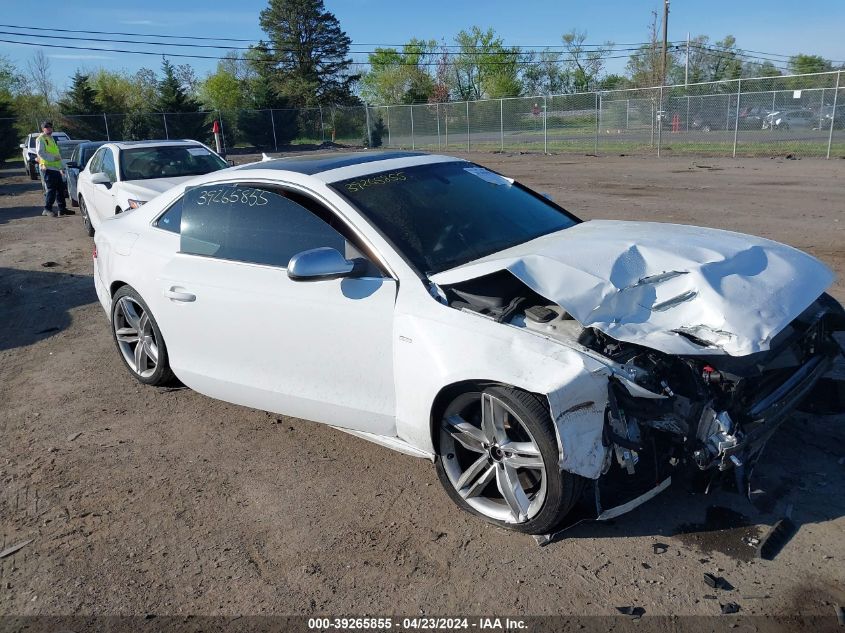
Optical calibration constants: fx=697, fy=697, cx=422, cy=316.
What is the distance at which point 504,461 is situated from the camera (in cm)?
322

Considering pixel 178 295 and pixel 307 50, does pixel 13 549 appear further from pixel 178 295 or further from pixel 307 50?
pixel 307 50

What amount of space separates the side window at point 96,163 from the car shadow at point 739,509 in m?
10.3

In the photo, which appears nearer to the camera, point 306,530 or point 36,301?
point 306,530

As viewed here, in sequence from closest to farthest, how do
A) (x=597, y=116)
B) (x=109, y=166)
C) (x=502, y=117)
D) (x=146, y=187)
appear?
(x=146, y=187)
(x=109, y=166)
(x=597, y=116)
(x=502, y=117)

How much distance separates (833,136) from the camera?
22266 mm

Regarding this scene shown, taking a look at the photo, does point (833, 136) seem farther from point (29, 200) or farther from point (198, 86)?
point (198, 86)

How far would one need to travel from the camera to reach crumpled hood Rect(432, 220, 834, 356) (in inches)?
120

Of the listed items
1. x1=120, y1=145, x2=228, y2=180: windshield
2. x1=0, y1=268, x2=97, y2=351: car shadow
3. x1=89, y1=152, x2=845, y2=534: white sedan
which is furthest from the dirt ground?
x1=120, y1=145, x2=228, y2=180: windshield

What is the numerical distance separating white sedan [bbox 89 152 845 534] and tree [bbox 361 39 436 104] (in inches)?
2730

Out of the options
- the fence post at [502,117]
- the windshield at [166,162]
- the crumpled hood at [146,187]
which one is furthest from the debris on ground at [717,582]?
the fence post at [502,117]

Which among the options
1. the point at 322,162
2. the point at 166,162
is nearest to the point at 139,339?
the point at 322,162

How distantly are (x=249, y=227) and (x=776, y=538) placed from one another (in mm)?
3252

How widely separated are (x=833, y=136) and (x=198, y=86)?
213 ft

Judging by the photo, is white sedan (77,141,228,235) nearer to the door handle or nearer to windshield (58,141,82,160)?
the door handle
